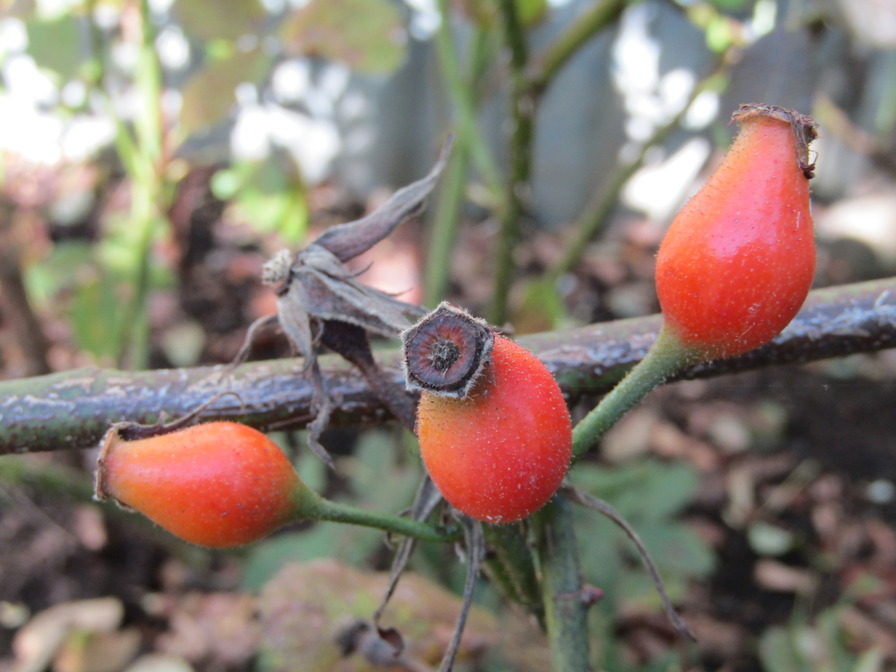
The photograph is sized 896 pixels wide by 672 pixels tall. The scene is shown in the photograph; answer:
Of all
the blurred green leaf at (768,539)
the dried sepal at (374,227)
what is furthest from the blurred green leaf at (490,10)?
the blurred green leaf at (768,539)

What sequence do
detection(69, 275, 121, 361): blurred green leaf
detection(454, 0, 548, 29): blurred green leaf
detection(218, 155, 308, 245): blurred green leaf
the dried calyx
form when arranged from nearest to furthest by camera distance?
1. the dried calyx
2. detection(454, 0, 548, 29): blurred green leaf
3. detection(69, 275, 121, 361): blurred green leaf
4. detection(218, 155, 308, 245): blurred green leaf

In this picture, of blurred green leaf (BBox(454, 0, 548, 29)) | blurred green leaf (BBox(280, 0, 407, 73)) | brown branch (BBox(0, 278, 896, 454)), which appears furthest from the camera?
blurred green leaf (BBox(454, 0, 548, 29))

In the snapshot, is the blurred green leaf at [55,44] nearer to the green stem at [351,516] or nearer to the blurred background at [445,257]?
the blurred background at [445,257]

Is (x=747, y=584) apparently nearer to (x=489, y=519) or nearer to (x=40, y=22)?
(x=489, y=519)

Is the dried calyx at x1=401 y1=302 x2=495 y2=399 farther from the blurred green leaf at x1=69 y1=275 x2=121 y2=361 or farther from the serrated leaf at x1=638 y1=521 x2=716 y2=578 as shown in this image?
the blurred green leaf at x1=69 y1=275 x2=121 y2=361

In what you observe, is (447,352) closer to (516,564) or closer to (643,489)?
(516,564)

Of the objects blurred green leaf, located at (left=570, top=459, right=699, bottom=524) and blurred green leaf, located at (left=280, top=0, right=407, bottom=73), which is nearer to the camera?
blurred green leaf, located at (left=280, top=0, right=407, bottom=73)

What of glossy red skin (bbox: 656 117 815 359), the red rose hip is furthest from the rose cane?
the red rose hip

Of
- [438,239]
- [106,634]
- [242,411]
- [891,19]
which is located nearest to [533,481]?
[242,411]
